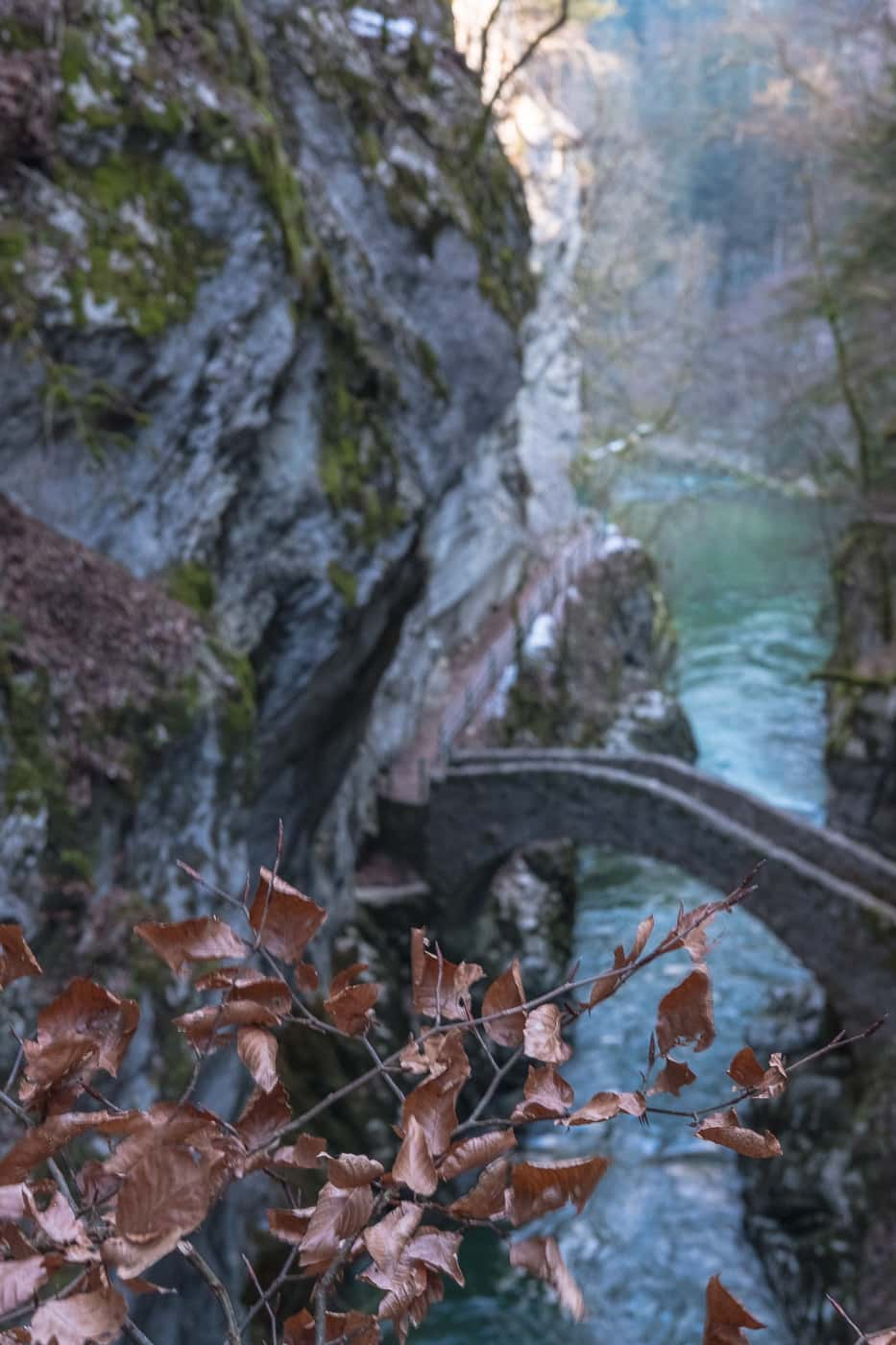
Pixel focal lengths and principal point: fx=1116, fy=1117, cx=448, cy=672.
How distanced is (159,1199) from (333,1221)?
30 cm

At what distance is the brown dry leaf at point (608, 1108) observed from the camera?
1484 mm

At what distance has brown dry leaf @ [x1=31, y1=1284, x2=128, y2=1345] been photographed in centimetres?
114

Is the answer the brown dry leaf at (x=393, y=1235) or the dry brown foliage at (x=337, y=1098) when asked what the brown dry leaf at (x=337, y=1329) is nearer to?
the dry brown foliage at (x=337, y=1098)

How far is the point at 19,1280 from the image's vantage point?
1200mm

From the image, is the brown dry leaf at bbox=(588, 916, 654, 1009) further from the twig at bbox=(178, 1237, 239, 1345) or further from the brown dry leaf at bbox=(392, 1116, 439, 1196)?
the twig at bbox=(178, 1237, 239, 1345)

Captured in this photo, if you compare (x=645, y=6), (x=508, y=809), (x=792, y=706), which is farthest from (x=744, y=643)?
(x=645, y=6)

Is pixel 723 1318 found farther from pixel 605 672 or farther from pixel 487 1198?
pixel 605 672

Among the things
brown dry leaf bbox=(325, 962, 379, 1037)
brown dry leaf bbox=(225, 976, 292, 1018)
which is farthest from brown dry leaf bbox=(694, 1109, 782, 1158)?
brown dry leaf bbox=(225, 976, 292, 1018)

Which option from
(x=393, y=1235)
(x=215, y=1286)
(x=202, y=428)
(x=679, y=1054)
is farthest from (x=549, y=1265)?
(x=679, y=1054)

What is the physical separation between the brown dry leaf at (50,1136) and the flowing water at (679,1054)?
1801 millimetres

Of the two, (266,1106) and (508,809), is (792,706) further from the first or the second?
(266,1106)

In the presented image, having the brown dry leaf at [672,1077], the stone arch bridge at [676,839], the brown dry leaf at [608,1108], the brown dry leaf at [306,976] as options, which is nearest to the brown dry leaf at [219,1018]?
the brown dry leaf at [306,976]

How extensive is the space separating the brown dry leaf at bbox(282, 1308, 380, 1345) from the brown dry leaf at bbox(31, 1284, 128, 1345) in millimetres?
395

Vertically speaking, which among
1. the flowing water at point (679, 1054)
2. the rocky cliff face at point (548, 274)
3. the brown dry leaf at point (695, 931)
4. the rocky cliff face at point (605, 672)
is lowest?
the flowing water at point (679, 1054)
